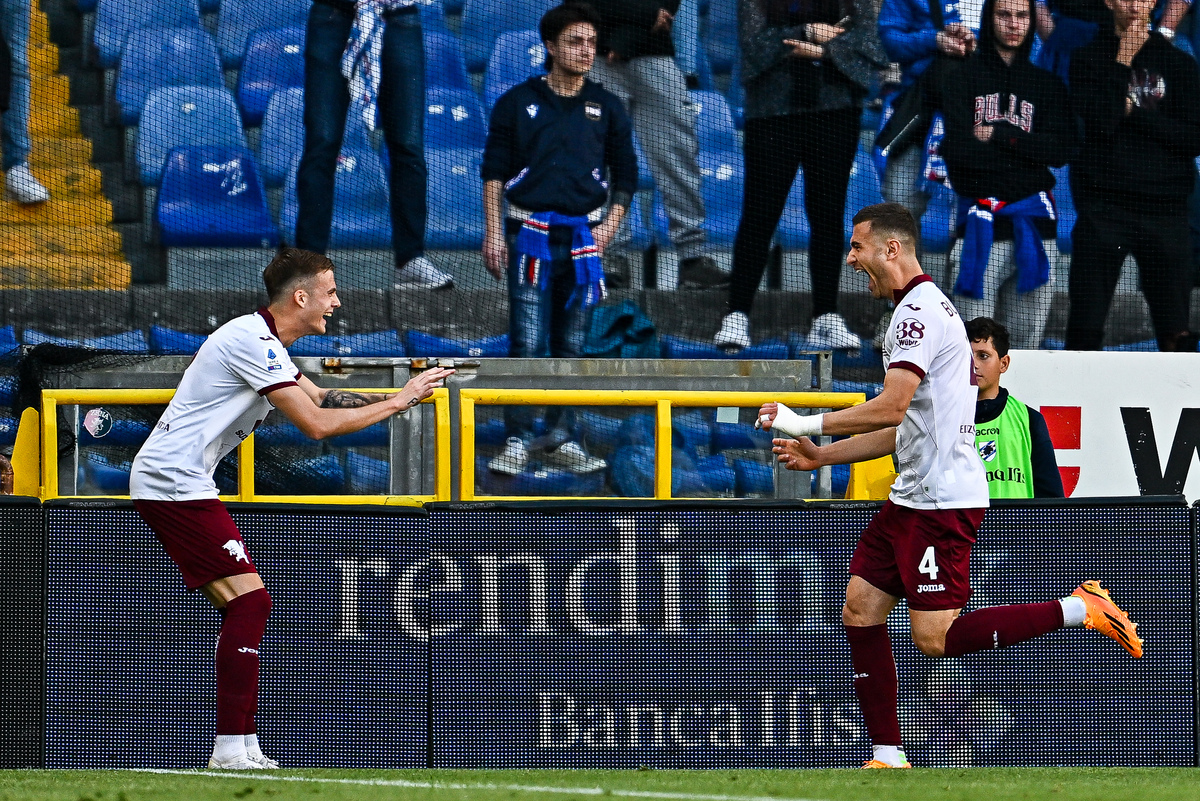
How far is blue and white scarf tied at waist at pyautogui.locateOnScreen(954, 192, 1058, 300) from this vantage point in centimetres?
1167

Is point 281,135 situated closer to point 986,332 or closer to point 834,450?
point 986,332

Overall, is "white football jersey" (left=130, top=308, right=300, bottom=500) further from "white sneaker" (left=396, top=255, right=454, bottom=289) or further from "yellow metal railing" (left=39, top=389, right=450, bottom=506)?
"white sneaker" (left=396, top=255, right=454, bottom=289)

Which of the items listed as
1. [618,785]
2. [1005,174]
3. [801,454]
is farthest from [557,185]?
[618,785]

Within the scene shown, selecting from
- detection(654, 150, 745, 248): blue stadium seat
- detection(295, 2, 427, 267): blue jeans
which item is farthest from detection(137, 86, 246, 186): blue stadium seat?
detection(654, 150, 745, 248): blue stadium seat

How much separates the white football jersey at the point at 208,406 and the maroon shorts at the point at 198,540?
0.04m

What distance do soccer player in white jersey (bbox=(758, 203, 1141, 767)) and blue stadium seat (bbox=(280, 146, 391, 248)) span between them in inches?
261

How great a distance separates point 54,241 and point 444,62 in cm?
326

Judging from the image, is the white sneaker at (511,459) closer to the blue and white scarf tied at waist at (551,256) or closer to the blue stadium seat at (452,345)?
the blue stadium seat at (452,345)

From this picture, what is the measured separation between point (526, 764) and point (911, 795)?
5.44 ft

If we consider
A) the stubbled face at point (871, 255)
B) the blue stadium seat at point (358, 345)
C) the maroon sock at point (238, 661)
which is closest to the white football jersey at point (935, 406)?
the stubbled face at point (871, 255)

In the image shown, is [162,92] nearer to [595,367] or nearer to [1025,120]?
[595,367]

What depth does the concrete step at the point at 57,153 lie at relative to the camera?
1145 cm

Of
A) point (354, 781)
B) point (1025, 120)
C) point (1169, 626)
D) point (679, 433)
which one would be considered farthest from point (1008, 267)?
point (354, 781)

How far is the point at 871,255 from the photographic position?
17.4 feet
